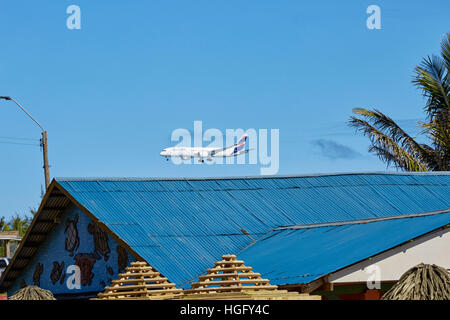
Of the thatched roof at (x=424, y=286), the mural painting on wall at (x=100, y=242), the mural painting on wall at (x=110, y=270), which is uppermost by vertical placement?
the mural painting on wall at (x=100, y=242)

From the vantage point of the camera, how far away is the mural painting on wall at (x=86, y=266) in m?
27.8

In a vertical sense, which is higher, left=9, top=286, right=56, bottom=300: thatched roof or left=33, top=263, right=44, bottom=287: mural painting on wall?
left=9, top=286, right=56, bottom=300: thatched roof

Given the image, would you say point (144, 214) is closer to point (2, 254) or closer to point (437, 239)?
point (437, 239)

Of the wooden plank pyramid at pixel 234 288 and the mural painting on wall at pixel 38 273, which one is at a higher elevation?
the wooden plank pyramid at pixel 234 288

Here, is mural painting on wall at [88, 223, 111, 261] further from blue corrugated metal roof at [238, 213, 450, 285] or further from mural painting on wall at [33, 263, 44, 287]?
blue corrugated metal roof at [238, 213, 450, 285]

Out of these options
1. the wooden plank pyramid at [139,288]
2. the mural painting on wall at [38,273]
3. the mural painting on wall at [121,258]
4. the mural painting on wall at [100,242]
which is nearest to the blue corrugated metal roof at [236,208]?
the mural painting on wall at [121,258]

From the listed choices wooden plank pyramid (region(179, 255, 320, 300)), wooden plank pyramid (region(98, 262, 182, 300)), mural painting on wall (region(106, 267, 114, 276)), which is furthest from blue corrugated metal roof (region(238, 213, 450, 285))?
mural painting on wall (region(106, 267, 114, 276))

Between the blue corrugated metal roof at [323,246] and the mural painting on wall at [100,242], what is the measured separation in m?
4.27

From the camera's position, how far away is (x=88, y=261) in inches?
1107

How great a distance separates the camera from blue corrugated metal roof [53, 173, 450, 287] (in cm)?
2552

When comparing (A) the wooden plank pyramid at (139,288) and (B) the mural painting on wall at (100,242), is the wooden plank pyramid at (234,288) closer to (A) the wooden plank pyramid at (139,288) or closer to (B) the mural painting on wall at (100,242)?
(A) the wooden plank pyramid at (139,288)

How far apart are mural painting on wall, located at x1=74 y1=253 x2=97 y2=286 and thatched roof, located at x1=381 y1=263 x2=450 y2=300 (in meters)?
16.5
